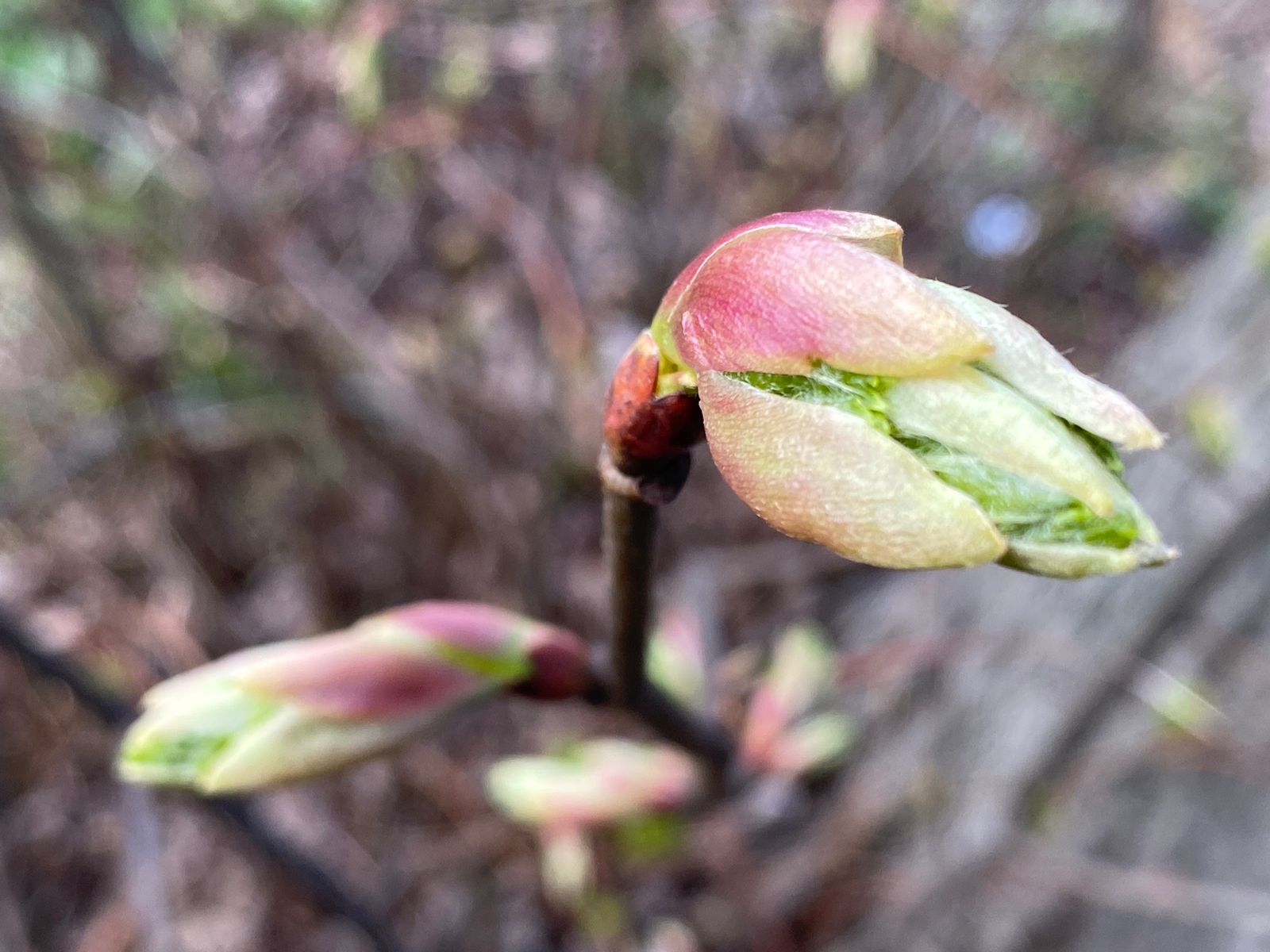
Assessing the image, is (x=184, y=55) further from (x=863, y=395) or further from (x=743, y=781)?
(x=863, y=395)

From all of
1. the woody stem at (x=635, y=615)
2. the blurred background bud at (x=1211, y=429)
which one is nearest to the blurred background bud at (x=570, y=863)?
the woody stem at (x=635, y=615)

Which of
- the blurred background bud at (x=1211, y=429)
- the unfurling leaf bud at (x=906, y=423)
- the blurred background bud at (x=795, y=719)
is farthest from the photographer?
the blurred background bud at (x=1211, y=429)

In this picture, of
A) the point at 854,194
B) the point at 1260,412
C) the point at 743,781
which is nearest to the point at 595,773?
the point at 743,781

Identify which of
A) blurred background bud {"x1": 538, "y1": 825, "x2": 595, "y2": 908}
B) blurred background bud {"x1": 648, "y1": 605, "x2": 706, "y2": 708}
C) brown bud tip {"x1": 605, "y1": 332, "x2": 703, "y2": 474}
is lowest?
blurred background bud {"x1": 538, "y1": 825, "x2": 595, "y2": 908}

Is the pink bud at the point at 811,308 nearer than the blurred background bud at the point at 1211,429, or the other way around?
the pink bud at the point at 811,308

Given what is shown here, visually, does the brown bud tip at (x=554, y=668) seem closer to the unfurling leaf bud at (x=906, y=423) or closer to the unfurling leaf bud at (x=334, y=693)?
the unfurling leaf bud at (x=334, y=693)

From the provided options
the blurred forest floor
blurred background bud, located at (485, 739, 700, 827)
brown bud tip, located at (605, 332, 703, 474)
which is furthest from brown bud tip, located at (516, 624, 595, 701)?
the blurred forest floor

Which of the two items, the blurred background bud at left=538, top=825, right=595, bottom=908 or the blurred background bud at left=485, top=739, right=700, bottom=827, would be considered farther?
the blurred background bud at left=538, top=825, right=595, bottom=908

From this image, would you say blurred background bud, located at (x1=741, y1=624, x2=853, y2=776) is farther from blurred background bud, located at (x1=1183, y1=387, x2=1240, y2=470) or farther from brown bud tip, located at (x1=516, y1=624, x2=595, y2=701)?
blurred background bud, located at (x1=1183, y1=387, x2=1240, y2=470)
